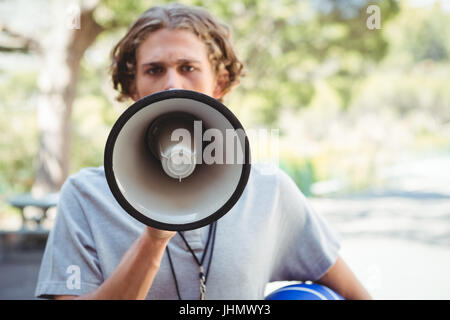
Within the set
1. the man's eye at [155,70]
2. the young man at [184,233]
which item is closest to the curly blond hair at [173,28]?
the young man at [184,233]

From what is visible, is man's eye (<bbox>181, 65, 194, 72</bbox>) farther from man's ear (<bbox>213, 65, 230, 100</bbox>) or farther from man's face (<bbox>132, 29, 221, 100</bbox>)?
man's ear (<bbox>213, 65, 230, 100</bbox>)

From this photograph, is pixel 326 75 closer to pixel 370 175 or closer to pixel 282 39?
pixel 282 39

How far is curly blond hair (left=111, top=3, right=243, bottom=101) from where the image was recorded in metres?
1.63

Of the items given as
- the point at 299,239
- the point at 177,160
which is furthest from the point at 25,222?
the point at 177,160

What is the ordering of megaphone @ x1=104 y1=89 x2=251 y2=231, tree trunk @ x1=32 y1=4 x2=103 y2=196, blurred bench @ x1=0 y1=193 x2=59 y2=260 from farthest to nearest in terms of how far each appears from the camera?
tree trunk @ x1=32 y1=4 x2=103 y2=196 < blurred bench @ x1=0 y1=193 x2=59 y2=260 < megaphone @ x1=104 y1=89 x2=251 y2=231

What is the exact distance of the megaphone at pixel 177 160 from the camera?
1.06m

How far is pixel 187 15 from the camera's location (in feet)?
5.43

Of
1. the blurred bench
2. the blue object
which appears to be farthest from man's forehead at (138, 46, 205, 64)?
the blurred bench

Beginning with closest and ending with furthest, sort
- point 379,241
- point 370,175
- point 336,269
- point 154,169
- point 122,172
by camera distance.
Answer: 1. point 122,172
2. point 154,169
3. point 336,269
4. point 379,241
5. point 370,175

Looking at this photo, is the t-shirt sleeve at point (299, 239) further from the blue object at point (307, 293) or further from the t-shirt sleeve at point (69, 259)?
the t-shirt sleeve at point (69, 259)

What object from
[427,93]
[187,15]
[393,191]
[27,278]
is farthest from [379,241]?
[427,93]

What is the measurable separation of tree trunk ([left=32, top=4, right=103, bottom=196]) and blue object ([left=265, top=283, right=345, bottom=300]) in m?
6.38

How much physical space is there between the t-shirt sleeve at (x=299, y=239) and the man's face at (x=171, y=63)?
492 mm

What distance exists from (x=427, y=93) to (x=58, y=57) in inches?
1427
